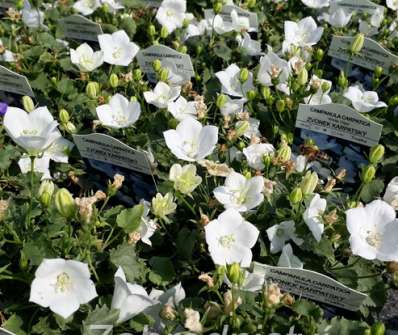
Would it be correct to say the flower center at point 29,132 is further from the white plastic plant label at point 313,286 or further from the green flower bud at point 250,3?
the green flower bud at point 250,3

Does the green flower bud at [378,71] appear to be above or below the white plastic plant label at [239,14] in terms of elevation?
above

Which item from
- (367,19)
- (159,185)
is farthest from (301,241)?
(367,19)

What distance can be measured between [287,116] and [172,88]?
1.56 feet

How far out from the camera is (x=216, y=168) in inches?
69.1

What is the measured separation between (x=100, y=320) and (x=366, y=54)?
1712 millimetres

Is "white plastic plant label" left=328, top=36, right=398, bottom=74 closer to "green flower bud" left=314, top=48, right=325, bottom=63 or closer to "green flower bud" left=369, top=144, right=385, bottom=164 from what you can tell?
"green flower bud" left=314, top=48, right=325, bottom=63

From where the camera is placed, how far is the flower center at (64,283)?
1.40 metres

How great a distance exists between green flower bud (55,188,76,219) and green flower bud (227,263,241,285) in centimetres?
44

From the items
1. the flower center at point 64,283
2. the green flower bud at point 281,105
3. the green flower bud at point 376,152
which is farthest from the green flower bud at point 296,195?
the flower center at point 64,283

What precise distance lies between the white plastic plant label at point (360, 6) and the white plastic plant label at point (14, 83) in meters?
1.62

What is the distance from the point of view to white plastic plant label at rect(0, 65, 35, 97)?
221 centimetres

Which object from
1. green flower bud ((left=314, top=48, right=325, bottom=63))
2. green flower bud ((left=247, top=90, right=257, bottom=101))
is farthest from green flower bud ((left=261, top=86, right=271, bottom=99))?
green flower bud ((left=314, top=48, right=325, bottom=63))

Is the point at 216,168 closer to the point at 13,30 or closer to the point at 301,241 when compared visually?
the point at 301,241

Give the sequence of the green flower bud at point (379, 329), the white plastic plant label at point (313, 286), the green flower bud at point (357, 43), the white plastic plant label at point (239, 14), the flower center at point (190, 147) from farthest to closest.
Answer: the white plastic plant label at point (239, 14)
the green flower bud at point (357, 43)
the flower center at point (190, 147)
the white plastic plant label at point (313, 286)
the green flower bud at point (379, 329)
